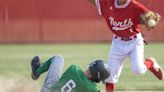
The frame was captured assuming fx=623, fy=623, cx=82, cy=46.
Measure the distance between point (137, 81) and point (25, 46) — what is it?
10.7 meters

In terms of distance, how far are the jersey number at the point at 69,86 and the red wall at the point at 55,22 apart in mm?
16137

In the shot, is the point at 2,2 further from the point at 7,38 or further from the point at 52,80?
the point at 52,80

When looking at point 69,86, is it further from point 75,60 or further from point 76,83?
point 75,60

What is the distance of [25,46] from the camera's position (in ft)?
71.0

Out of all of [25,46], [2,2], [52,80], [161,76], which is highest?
[52,80]

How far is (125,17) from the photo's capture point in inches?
354

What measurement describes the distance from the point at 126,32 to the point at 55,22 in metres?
14.3

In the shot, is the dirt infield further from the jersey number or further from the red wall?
the red wall

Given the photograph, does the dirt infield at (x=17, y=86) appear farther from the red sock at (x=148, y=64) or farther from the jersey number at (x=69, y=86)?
the jersey number at (x=69, y=86)

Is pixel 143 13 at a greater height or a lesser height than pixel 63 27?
greater

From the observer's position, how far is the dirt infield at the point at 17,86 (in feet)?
29.3

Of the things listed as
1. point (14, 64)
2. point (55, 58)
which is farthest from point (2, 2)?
point (55, 58)

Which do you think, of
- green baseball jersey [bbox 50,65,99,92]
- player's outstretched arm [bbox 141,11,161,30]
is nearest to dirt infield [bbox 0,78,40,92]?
player's outstretched arm [bbox 141,11,161,30]

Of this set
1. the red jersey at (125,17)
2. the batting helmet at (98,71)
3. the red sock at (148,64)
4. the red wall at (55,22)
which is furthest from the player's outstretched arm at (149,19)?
the red wall at (55,22)
